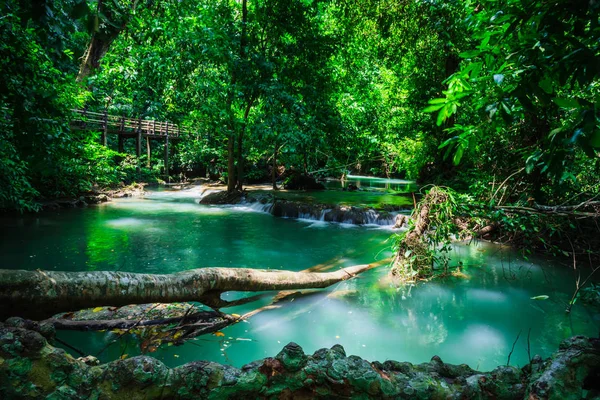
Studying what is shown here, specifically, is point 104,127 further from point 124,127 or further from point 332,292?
point 332,292

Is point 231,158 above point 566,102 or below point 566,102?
above

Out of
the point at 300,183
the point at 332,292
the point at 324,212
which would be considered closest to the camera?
the point at 332,292

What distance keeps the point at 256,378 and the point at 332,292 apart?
400cm

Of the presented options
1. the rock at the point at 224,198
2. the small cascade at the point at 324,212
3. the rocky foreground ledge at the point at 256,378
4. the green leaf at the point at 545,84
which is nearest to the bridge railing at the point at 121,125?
the rock at the point at 224,198

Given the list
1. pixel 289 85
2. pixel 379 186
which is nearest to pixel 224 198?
pixel 289 85

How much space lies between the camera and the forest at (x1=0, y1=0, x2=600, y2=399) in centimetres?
140

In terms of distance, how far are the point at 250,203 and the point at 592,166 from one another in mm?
11795

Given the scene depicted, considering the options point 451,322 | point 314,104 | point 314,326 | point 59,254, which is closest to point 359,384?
point 314,326

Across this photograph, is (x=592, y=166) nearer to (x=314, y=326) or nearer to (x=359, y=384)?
(x=314, y=326)

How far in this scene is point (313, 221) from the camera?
12.5 meters

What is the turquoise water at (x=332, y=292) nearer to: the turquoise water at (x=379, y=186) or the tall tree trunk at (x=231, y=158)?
the tall tree trunk at (x=231, y=158)

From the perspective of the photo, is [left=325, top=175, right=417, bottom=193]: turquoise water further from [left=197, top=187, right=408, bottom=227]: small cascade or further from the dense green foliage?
[left=197, top=187, right=408, bottom=227]: small cascade

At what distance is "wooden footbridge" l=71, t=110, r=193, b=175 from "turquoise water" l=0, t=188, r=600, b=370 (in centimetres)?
886

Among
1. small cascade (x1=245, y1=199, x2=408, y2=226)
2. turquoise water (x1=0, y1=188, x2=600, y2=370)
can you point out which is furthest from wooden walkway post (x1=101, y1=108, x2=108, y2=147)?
small cascade (x1=245, y1=199, x2=408, y2=226)
